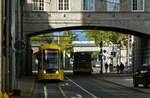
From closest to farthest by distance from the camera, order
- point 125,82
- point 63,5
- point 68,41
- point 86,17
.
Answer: point 125,82 < point 86,17 < point 63,5 < point 68,41

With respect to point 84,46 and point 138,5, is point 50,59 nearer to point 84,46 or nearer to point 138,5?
point 138,5

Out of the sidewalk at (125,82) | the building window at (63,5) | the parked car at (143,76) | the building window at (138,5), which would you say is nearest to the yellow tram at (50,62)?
the sidewalk at (125,82)

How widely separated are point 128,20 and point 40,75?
80.7ft

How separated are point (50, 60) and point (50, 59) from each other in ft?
0.30

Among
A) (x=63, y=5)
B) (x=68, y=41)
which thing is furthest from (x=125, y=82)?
(x=68, y=41)

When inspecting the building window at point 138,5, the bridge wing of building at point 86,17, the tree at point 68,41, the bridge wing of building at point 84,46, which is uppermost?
the building window at point 138,5

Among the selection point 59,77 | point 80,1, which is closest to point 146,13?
point 80,1

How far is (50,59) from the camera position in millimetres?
56156

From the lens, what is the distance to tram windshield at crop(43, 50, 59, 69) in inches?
2201

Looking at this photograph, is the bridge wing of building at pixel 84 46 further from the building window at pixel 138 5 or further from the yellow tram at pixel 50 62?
the yellow tram at pixel 50 62

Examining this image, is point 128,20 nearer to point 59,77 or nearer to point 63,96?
point 59,77

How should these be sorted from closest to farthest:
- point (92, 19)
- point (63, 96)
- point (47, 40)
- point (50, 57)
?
point (63, 96) → point (50, 57) → point (92, 19) → point (47, 40)

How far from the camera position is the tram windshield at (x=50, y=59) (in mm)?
55906

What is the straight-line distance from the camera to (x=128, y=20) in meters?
78.3
